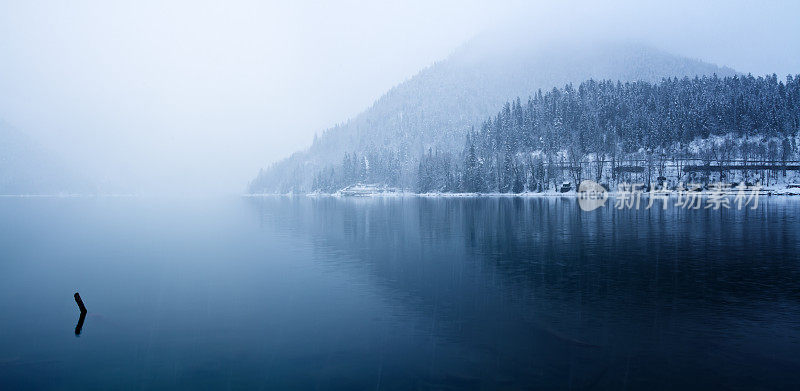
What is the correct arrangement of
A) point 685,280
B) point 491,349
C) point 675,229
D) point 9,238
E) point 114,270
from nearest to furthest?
1. point 491,349
2. point 685,280
3. point 114,270
4. point 675,229
5. point 9,238

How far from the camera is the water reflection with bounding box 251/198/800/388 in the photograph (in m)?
17.2

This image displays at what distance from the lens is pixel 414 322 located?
23594 millimetres

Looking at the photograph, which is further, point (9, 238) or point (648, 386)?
point (9, 238)

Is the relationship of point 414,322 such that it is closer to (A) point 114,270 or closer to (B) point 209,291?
(B) point 209,291

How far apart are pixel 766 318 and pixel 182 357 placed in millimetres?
27951

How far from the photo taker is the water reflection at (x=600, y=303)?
1720cm

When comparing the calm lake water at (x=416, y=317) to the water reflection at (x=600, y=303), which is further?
the calm lake water at (x=416, y=317)

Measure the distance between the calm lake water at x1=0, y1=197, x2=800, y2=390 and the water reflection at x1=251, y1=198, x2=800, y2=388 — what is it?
0.40 feet

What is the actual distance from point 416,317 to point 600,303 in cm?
1060

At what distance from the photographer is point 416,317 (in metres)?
24.5

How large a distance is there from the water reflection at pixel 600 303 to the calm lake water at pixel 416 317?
0.12 meters

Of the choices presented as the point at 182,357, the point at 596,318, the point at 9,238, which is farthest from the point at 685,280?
the point at 9,238

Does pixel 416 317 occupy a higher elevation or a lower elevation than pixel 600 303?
lower

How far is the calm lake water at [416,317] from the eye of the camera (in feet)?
57.2
